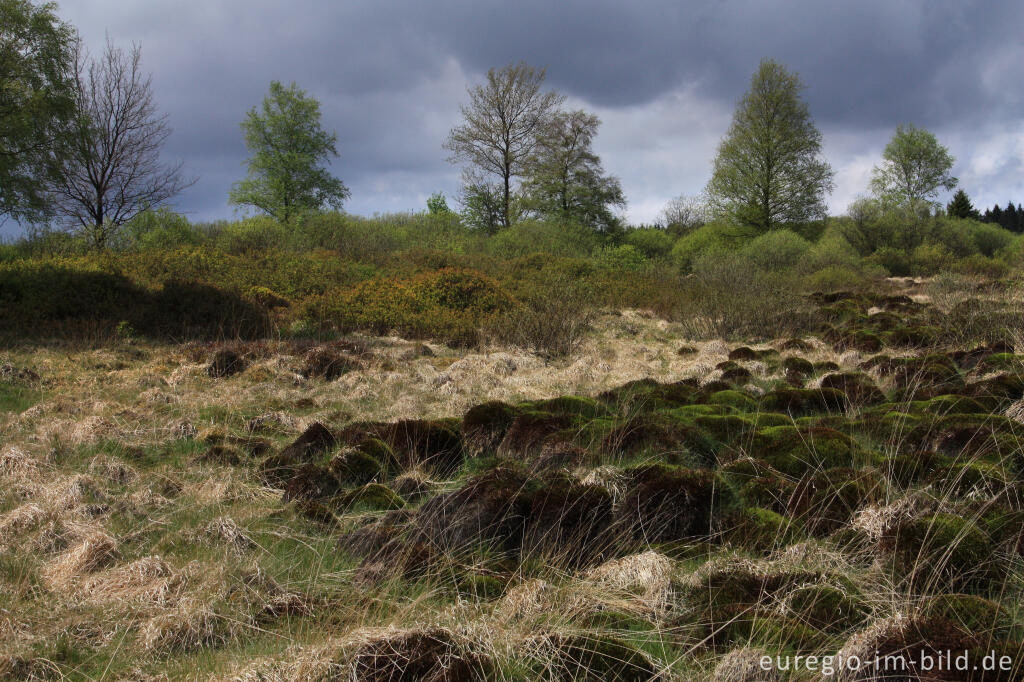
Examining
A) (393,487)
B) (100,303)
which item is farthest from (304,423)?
(100,303)

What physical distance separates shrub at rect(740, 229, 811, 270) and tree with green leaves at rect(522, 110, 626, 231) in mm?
8730

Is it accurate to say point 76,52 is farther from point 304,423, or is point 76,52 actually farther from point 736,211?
point 736,211

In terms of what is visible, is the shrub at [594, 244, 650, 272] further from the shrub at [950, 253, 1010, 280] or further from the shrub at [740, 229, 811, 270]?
the shrub at [950, 253, 1010, 280]

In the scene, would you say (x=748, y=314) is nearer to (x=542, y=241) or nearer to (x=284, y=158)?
(x=542, y=241)

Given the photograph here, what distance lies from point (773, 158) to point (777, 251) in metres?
8.59

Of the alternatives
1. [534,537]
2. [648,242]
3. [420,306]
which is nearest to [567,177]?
[648,242]

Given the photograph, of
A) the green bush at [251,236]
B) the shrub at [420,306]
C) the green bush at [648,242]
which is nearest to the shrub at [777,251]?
the green bush at [648,242]

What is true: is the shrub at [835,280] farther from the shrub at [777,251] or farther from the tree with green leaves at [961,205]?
the tree with green leaves at [961,205]

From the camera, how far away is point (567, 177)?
1225 inches

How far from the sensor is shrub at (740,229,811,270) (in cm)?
2297

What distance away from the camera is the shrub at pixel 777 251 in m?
23.0

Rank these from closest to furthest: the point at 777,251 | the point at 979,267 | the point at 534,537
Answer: the point at 534,537 < the point at 979,267 < the point at 777,251

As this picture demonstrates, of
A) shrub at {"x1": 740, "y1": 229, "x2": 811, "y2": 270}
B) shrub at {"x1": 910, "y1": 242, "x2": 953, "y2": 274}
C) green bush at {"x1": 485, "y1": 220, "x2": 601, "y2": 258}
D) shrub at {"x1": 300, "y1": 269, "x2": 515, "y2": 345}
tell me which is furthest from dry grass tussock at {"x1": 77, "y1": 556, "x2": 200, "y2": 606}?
shrub at {"x1": 910, "y1": 242, "x2": 953, "y2": 274}

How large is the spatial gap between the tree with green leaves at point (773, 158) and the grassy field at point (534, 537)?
87.1 feet
